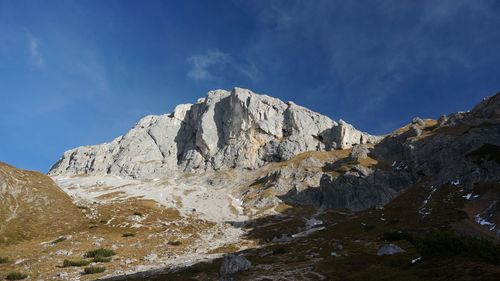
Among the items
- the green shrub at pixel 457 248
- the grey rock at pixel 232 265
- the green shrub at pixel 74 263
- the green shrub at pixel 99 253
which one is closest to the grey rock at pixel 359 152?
the green shrub at pixel 99 253

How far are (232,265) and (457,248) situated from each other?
23.6 m

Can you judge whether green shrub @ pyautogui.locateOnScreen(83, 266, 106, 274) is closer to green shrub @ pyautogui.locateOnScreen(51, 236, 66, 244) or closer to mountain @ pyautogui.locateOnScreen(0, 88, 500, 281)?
mountain @ pyautogui.locateOnScreen(0, 88, 500, 281)

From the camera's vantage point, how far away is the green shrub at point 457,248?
27.3 metres

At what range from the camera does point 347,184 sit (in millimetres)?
149875

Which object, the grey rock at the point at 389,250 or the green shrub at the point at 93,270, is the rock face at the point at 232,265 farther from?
the green shrub at the point at 93,270

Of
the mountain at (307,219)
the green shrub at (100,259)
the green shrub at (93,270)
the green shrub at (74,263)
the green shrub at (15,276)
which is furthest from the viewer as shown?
the green shrub at (100,259)

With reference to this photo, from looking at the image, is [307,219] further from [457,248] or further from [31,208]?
[457,248]

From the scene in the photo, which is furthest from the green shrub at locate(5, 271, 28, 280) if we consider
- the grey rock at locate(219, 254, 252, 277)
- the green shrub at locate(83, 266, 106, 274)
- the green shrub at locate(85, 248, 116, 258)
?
the grey rock at locate(219, 254, 252, 277)

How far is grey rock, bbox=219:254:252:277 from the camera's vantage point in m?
42.6

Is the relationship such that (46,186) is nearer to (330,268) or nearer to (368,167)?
(330,268)

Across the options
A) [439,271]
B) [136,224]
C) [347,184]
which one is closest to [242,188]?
[347,184]

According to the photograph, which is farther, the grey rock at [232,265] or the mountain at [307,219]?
the grey rock at [232,265]

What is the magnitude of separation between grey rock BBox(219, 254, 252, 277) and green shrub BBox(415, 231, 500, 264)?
19.9 meters

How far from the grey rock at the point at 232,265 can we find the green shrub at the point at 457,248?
19942 mm
